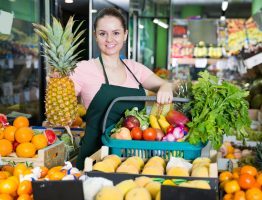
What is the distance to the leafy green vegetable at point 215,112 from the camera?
7.08 feet

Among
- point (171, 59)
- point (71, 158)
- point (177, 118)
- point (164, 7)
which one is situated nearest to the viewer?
point (177, 118)

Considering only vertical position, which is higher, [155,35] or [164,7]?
[164,7]

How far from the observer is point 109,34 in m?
2.71

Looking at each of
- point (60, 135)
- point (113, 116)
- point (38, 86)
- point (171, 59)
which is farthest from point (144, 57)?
point (113, 116)

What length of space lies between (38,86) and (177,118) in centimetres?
290

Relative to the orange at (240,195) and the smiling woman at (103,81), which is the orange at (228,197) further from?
the smiling woman at (103,81)

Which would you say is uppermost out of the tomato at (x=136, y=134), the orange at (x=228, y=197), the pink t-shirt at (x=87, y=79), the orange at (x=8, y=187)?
the pink t-shirt at (x=87, y=79)

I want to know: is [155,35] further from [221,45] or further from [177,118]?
[177,118]

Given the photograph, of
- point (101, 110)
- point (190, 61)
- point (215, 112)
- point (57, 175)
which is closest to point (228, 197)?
point (215, 112)

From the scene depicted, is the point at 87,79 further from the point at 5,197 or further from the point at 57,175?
the point at 5,197

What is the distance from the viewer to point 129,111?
2.55 metres

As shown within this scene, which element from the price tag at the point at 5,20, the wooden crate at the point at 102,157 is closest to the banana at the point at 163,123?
the wooden crate at the point at 102,157

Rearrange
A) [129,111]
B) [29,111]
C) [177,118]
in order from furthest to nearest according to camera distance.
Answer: [29,111] → [129,111] → [177,118]

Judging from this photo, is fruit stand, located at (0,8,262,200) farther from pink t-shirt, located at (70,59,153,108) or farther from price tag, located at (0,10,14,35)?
price tag, located at (0,10,14,35)
